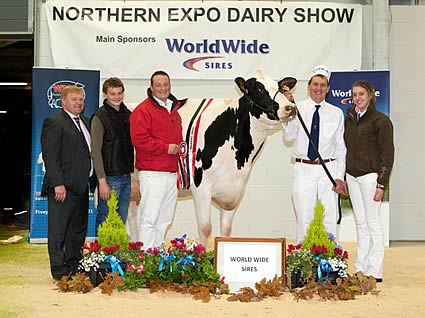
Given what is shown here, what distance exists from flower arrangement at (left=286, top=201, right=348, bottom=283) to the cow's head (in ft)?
2.82

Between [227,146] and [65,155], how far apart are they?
1294mm

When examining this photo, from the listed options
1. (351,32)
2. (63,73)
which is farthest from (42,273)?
(351,32)

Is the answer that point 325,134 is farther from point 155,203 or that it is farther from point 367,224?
point 155,203

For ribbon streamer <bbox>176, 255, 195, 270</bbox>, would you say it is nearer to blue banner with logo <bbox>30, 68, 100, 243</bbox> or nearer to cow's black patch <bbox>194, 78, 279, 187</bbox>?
cow's black patch <bbox>194, 78, 279, 187</bbox>

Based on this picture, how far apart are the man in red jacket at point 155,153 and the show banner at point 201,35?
269cm

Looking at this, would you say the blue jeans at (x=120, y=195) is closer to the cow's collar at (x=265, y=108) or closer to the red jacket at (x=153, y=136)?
the red jacket at (x=153, y=136)

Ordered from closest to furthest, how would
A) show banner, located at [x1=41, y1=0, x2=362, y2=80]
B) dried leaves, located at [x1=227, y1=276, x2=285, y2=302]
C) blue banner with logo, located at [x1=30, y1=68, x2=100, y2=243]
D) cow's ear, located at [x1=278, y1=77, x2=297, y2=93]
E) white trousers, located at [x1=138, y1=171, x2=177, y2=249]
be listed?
dried leaves, located at [x1=227, y1=276, x2=285, y2=302]
white trousers, located at [x1=138, y1=171, x2=177, y2=249]
cow's ear, located at [x1=278, y1=77, x2=297, y2=93]
blue banner with logo, located at [x1=30, y1=68, x2=100, y2=243]
show banner, located at [x1=41, y1=0, x2=362, y2=80]

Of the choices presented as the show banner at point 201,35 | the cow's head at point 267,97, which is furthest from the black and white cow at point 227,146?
the show banner at point 201,35

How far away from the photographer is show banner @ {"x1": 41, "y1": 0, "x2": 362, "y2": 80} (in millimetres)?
7703

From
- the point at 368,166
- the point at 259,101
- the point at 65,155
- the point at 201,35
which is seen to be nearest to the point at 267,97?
the point at 259,101

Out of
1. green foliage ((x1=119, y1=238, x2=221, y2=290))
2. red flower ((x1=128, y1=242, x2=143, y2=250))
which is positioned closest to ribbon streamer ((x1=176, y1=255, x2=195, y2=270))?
green foliage ((x1=119, y1=238, x2=221, y2=290))

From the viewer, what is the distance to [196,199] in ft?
18.2

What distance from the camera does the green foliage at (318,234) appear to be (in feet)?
Result: 15.8

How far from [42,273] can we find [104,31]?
10.3 ft
